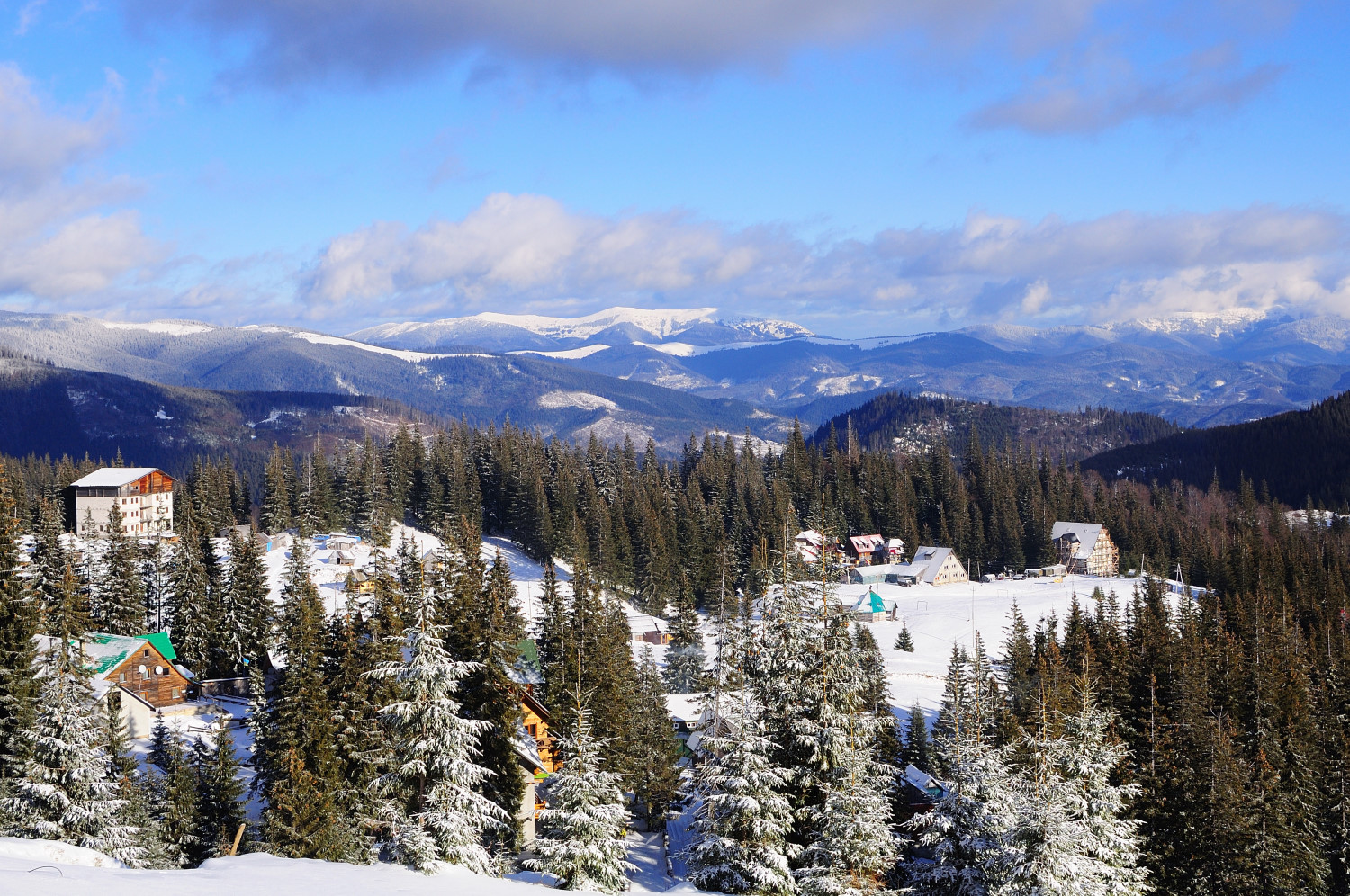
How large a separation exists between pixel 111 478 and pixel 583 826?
104 meters

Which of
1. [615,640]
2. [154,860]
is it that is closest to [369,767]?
[154,860]

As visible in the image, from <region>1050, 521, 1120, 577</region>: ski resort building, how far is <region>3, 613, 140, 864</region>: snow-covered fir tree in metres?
126

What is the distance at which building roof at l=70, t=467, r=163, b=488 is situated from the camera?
108 meters

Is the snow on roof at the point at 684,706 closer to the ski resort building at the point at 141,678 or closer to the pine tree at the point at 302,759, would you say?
the ski resort building at the point at 141,678

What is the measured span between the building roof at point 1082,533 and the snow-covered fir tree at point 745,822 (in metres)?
119

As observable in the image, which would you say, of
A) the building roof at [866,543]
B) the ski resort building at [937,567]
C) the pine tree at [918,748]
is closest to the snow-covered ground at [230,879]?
the pine tree at [918,748]

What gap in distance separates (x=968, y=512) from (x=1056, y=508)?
17277mm

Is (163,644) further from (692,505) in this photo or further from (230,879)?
(692,505)

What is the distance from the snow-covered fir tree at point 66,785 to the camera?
91.1 feet

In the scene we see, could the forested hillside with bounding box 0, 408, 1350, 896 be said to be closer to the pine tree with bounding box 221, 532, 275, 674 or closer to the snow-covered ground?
the pine tree with bounding box 221, 532, 275, 674

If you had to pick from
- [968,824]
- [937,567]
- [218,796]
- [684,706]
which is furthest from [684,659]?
[937,567]

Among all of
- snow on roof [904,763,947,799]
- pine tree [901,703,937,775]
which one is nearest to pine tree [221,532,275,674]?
pine tree [901,703,937,775]

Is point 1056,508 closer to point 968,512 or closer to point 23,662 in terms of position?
point 968,512

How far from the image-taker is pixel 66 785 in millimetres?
28641
